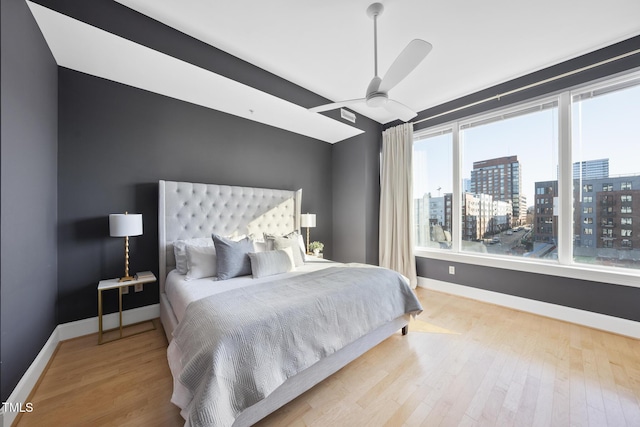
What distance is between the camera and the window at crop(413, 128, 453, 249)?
12.1 feet

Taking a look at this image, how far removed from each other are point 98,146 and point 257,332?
Result: 8.58 feet

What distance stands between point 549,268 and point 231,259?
3589 millimetres

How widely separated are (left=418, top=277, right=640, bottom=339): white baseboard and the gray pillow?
9.71ft

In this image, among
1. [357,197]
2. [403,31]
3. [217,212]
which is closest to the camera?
[403,31]

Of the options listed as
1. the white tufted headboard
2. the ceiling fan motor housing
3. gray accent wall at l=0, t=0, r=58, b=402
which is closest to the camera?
gray accent wall at l=0, t=0, r=58, b=402

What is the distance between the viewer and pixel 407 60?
1.71 m

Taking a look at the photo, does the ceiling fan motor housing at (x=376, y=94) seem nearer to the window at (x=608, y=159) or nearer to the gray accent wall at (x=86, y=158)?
the gray accent wall at (x=86, y=158)

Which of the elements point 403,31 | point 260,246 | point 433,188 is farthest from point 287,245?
point 433,188

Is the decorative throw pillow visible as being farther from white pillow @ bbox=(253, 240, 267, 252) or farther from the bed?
white pillow @ bbox=(253, 240, 267, 252)

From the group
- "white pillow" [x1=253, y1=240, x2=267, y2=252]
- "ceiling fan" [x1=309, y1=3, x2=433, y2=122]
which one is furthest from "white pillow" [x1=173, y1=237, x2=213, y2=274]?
"ceiling fan" [x1=309, y1=3, x2=433, y2=122]

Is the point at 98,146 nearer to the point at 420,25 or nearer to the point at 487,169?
the point at 420,25

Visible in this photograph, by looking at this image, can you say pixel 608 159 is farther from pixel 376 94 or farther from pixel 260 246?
pixel 260 246

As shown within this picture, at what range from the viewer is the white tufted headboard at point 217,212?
2666mm

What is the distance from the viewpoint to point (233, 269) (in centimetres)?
230
